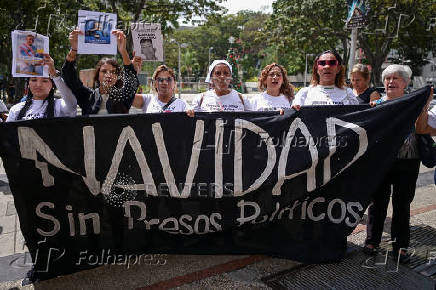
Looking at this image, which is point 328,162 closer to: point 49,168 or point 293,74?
point 49,168

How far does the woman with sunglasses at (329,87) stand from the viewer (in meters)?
3.39

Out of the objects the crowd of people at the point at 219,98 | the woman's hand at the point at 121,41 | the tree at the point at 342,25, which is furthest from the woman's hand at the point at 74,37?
the tree at the point at 342,25

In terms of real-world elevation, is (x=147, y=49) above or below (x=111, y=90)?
above

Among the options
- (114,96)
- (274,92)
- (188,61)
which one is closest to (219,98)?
(274,92)

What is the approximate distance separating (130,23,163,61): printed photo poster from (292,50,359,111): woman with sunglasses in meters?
1.45

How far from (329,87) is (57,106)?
2579 millimetres

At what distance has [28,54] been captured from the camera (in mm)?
2875

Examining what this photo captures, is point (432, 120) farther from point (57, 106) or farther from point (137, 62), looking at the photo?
point (57, 106)

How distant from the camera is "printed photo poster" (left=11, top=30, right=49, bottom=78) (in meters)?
2.80

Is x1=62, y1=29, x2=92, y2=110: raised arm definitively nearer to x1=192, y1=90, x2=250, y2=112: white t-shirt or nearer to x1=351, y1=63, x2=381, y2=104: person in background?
x1=192, y1=90, x2=250, y2=112: white t-shirt

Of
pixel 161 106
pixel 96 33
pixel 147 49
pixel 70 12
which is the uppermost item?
pixel 70 12

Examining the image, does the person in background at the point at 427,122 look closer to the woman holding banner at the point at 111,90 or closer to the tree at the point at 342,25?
the woman holding banner at the point at 111,90

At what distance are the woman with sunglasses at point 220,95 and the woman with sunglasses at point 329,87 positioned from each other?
2.05 feet

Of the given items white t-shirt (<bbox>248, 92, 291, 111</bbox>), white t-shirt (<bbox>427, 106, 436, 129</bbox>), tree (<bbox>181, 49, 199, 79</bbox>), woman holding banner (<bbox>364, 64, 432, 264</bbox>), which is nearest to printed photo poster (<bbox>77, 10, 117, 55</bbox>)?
white t-shirt (<bbox>248, 92, 291, 111</bbox>)
